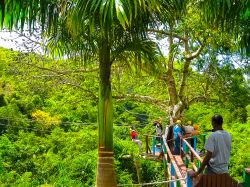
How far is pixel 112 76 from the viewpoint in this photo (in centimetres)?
1377

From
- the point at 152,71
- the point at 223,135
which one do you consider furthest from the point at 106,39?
the point at 223,135

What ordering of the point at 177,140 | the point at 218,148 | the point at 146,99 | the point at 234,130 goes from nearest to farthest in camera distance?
1. the point at 218,148
2. the point at 177,140
3. the point at 146,99
4. the point at 234,130

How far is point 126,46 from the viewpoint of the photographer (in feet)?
22.6

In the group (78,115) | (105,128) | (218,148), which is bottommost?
(218,148)

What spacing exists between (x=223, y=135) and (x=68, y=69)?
11.8 m

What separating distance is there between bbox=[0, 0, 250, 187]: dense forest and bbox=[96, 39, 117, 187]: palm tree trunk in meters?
0.02

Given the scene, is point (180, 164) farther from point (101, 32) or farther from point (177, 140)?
point (101, 32)

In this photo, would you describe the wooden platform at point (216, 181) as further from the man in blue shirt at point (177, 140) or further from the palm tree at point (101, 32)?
the man in blue shirt at point (177, 140)

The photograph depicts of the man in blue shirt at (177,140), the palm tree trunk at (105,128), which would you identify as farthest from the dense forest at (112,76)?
the man in blue shirt at (177,140)

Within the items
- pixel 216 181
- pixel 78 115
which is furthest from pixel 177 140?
pixel 78 115

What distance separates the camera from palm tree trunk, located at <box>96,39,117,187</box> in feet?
20.9

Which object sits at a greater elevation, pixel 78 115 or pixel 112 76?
pixel 112 76

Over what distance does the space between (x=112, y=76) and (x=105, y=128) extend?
7.32m

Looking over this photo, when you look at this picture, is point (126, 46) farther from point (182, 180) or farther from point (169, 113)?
point (169, 113)
